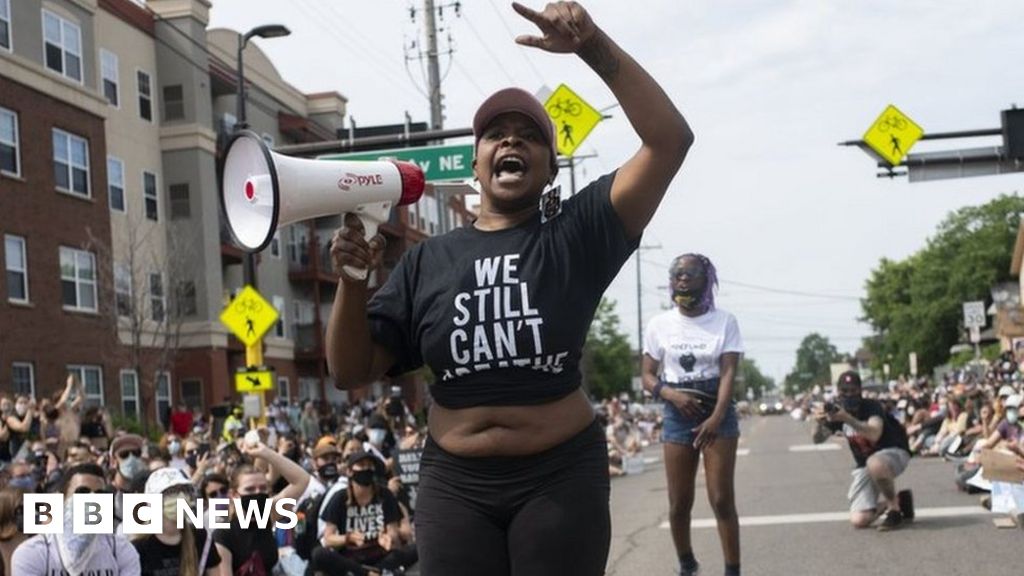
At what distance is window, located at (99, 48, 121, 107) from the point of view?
32625mm

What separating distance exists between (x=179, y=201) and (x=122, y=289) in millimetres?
6613

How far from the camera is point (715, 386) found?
7566 millimetres

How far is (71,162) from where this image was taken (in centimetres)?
2980

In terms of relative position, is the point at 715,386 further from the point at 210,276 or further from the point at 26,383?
the point at 210,276

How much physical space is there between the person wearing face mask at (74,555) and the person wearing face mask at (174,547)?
0.32 metres

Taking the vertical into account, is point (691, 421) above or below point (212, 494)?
above

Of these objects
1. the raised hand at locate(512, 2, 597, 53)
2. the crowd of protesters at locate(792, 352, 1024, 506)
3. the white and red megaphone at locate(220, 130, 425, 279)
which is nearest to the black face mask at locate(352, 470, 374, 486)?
the crowd of protesters at locate(792, 352, 1024, 506)

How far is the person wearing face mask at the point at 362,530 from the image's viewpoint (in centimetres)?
963

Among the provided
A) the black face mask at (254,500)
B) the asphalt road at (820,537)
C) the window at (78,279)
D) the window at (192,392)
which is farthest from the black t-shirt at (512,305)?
the window at (192,392)

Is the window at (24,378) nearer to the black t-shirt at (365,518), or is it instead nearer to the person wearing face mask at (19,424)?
the person wearing face mask at (19,424)

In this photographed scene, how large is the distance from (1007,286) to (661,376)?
75939mm

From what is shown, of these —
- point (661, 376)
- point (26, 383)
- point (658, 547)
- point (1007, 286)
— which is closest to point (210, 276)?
point (26, 383)

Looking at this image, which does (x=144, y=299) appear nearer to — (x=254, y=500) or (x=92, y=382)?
(x=92, y=382)

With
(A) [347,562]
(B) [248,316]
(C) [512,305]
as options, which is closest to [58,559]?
(A) [347,562]
